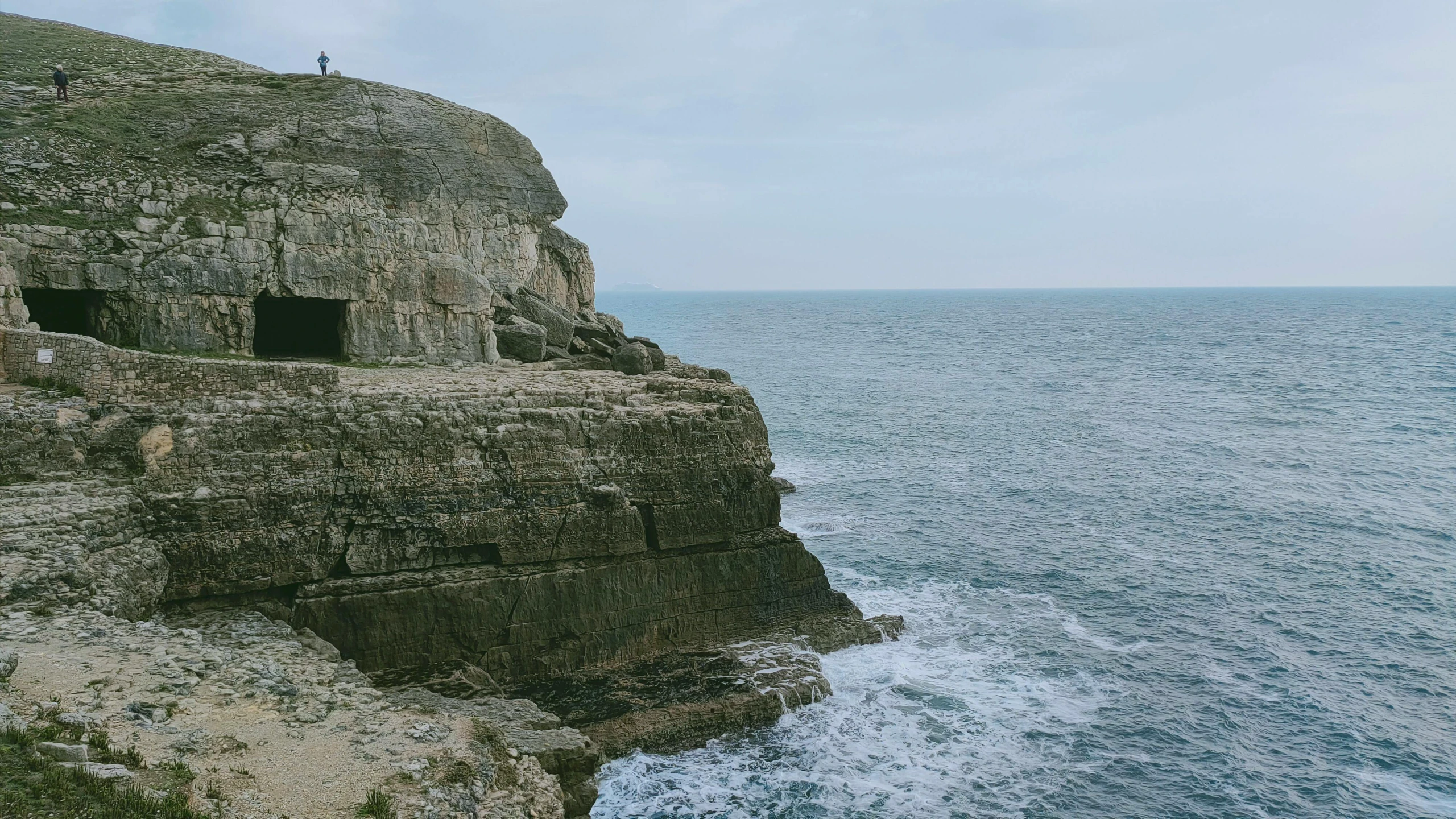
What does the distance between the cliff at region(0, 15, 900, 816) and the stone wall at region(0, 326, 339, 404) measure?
0.06m

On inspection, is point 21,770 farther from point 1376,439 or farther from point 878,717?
point 1376,439

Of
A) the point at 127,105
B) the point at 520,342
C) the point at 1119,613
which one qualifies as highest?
the point at 127,105

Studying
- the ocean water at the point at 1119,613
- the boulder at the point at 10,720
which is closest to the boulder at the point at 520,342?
the ocean water at the point at 1119,613

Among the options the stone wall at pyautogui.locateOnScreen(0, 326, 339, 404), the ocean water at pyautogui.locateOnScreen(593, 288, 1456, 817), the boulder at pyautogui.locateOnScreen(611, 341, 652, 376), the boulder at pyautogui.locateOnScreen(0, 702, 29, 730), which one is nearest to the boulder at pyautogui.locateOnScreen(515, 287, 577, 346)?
the boulder at pyautogui.locateOnScreen(611, 341, 652, 376)

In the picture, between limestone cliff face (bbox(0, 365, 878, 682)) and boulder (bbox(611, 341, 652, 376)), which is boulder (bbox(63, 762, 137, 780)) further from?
boulder (bbox(611, 341, 652, 376))

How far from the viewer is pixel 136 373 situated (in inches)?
671

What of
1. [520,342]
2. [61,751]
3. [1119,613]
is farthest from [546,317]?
[61,751]

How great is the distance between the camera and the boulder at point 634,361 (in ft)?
82.8

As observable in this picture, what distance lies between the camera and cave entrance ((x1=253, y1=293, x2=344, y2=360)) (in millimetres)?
26859

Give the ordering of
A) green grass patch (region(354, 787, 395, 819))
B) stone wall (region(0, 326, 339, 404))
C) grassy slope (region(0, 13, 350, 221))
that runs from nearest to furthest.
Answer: green grass patch (region(354, 787, 395, 819)) < stone wall (region(0, 326, 339, 404)) < grassy slope (region(0, 13, 350, 221))

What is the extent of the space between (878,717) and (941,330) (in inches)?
4451

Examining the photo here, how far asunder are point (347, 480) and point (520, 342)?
1007 centimetres

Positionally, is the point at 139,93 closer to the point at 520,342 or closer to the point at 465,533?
the point at 520,342

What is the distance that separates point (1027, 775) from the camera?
673 inches
